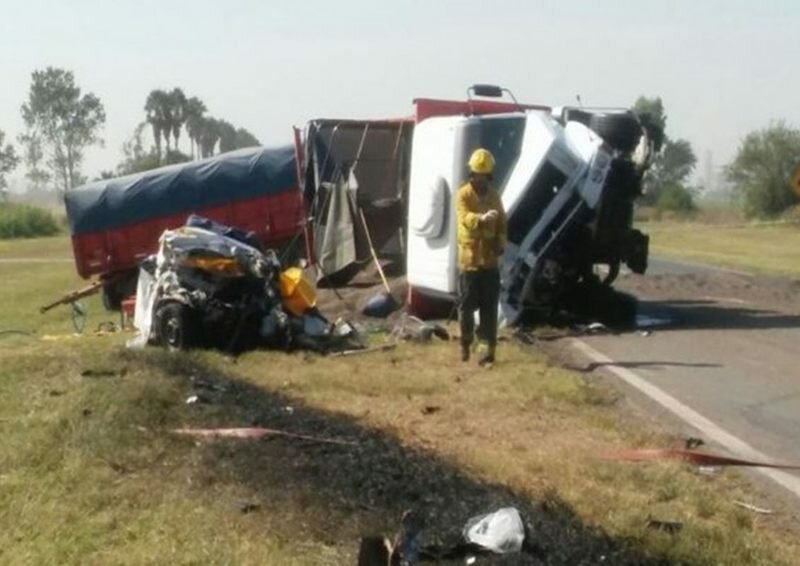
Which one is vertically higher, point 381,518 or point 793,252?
point 381,518

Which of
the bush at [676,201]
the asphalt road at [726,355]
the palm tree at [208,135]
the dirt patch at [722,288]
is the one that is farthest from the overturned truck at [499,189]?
the palm tree at [208,135]

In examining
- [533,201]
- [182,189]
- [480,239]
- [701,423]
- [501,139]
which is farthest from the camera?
[182,189]

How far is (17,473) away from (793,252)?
33497 millimetres

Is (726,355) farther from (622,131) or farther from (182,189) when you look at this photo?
(182,189)

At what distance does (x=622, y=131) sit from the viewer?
1767cm

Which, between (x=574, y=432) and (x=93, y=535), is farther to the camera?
(x=574, y=432)

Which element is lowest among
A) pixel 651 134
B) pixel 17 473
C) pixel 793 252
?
pixel 793 252

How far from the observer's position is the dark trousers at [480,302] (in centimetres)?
1366

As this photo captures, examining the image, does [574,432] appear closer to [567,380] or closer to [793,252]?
[567,380]

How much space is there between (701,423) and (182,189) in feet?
60.2

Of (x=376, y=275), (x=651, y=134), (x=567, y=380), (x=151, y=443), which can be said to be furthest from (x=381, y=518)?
(x=376, y=275)

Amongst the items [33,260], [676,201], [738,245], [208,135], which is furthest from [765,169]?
[208,135]

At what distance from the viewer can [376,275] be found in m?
20.1

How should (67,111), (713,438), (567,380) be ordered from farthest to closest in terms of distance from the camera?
(67,111)
(567,380)
(713,438)
